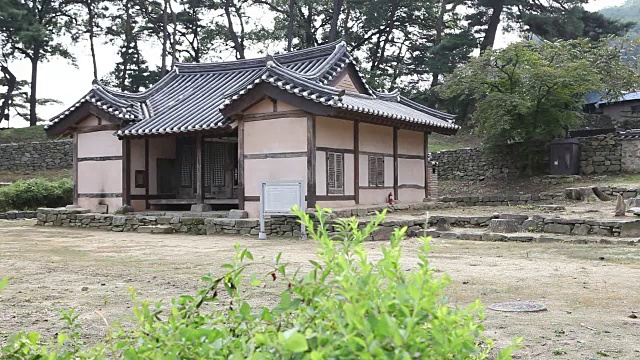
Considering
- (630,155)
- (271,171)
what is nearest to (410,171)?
(271,171)

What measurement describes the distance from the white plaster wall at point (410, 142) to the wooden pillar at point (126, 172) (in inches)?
337

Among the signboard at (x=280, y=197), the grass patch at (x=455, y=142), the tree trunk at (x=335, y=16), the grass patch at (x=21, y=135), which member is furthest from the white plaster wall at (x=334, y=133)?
the grass patch at (x=21, y=135)

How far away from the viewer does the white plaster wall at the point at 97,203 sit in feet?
60.6

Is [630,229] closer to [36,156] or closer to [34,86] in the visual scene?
[36,156]

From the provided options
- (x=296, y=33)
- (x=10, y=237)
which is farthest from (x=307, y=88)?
(x=296, y=33)

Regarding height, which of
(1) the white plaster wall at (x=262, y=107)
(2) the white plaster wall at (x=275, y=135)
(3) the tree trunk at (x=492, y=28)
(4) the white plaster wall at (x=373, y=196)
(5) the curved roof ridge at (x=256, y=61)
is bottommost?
(4) the white plaster wall at (x=373, y=196)

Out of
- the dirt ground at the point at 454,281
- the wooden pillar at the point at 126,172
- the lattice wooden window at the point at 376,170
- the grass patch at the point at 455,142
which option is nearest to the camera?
the dirt ground at the point at 454,281

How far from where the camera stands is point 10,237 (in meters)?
15.4

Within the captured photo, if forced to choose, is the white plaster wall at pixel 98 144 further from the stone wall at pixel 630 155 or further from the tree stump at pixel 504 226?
the stone wall at pixel 630 155

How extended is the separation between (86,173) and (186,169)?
3213 millimetres

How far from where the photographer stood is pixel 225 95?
16.9 meters

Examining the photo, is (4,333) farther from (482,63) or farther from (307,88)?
(482,63)

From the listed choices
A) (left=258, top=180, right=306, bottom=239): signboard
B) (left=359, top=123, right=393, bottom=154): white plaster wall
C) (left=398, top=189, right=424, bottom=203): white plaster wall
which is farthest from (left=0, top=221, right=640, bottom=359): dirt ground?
(left=398, top=189, right=424, bottom=203): white plaster wall

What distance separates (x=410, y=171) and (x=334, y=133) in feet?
15.7
